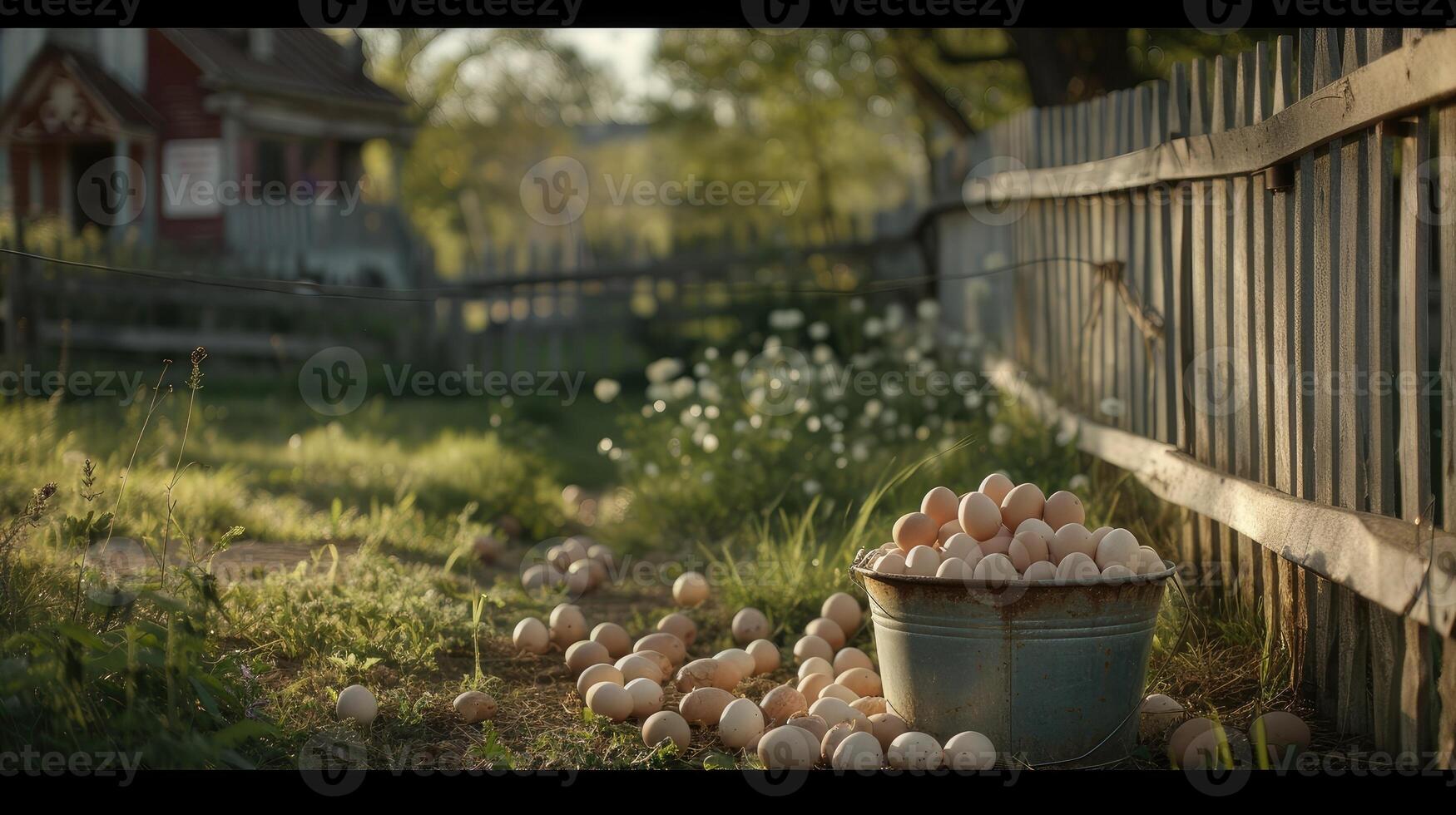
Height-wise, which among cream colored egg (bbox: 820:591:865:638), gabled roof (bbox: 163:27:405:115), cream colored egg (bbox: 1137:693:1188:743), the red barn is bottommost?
cream colored egg (bbox: 1137:693:1188:743)

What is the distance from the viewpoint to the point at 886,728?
3195mm

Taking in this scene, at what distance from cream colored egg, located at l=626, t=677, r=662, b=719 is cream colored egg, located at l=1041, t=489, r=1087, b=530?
1209mm

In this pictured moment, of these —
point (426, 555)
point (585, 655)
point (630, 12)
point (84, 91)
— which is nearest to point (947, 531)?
point (585, 655)

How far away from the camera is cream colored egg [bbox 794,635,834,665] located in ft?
13.1

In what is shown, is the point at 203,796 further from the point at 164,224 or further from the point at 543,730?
the point at 164,224

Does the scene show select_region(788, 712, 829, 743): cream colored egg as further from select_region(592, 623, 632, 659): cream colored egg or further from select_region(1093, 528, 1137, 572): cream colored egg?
select_region(592, 623, 632, 659): cream colored egg

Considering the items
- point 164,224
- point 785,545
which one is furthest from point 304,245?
point 785,545

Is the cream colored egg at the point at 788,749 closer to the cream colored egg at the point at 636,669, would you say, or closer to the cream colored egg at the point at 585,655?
the cream colored egg at the point at 636,669

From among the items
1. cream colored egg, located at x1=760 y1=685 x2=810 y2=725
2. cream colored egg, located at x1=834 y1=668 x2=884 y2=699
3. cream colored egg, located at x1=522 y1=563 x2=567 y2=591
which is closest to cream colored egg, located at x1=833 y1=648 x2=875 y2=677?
cream colored egg, located at x1=834 y1=668 x2=884 y2=699

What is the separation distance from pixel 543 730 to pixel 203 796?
105 cm

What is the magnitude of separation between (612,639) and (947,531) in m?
1.28

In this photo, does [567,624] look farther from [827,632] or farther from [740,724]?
[740,724]

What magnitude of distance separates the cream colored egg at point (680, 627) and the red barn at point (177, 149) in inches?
522

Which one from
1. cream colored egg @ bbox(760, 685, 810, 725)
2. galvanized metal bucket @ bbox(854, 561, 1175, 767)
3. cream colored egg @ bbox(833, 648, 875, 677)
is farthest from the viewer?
cream colored egg @ bbox(833, 648, 875, 677)
